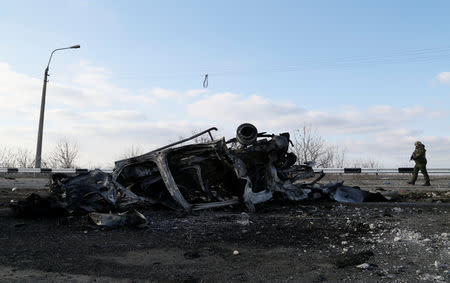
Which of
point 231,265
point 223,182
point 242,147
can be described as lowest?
point 231,265

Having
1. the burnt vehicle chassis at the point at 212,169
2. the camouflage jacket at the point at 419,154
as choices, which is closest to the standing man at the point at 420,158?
the camouflage jacket at the point at 419,154

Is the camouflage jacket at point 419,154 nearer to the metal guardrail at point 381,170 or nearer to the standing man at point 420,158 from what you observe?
the standing man at point 420,158

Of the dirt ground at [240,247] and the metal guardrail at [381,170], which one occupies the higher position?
the metal guardrail at [381,170]

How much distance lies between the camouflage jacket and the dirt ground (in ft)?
23.8

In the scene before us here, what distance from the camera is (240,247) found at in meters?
4.95

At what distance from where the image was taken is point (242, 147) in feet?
24.8

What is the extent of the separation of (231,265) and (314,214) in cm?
296

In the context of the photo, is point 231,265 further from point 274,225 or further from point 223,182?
point 223,182

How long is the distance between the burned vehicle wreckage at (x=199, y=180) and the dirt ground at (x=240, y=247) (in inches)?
13.7

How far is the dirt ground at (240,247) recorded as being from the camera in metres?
3.91

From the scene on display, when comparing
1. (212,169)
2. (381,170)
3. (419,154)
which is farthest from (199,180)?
(381,170)

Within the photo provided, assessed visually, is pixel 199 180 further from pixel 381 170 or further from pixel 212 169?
pixel 381 170

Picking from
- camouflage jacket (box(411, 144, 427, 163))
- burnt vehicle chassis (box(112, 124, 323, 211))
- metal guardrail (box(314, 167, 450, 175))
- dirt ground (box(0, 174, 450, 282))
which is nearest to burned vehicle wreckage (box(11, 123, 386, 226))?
burnt vehicle chassis (box(112, 124, 323, 211))

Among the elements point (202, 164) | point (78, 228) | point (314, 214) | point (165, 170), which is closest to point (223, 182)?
point (202, 164)
